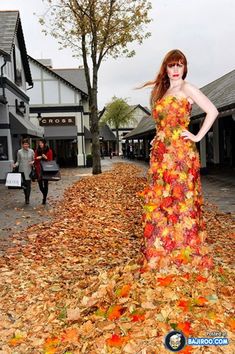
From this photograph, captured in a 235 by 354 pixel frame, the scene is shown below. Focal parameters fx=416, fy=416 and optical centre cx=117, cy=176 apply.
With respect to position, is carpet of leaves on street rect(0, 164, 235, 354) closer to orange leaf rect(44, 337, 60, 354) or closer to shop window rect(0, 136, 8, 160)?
orange leaf rect(44, 337, 60, 354)

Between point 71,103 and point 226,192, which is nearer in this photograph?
point 226,192

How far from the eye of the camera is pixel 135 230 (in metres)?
8.20

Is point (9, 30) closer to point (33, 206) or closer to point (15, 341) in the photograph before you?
point (33, 206)

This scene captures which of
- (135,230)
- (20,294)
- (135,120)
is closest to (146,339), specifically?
(20,294)

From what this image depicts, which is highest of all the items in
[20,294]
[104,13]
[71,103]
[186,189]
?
[104,13]

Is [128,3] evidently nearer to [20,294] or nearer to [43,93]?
[43,93]

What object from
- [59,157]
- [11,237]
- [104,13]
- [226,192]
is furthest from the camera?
[59,157]

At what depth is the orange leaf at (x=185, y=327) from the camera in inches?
134

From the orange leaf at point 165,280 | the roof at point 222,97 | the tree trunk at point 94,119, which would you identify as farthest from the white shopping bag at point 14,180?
the tree trunk at point 94,119

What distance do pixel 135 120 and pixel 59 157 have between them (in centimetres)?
5058

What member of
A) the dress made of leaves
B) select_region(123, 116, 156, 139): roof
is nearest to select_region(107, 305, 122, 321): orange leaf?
the dress made of leaves

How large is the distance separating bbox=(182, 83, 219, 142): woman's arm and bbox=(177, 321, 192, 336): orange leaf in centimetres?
167

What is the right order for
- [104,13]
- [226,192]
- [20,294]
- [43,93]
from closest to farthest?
[20,294] → [226,192] → [104,13] → [43,93]

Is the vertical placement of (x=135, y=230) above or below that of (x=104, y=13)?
below
